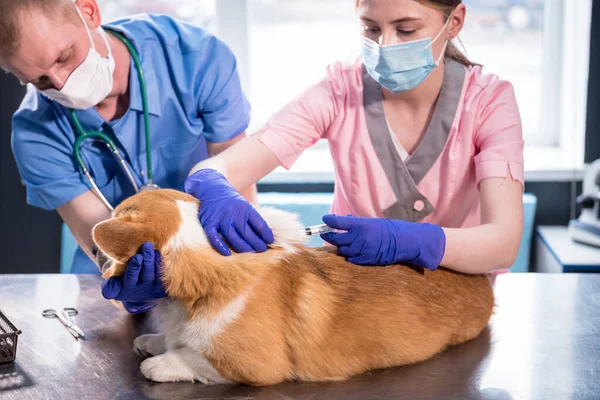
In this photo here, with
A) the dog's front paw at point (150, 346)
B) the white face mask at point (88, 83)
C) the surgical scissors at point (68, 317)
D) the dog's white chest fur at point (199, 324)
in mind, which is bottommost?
the surgical scissors at point (68, 317)

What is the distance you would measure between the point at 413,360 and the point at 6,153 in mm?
2953

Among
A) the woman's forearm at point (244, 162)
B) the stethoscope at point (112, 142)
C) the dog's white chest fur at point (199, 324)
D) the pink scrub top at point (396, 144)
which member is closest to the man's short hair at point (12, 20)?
the stethoscope at point (112, 142)

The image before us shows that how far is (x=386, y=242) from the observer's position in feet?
4.80

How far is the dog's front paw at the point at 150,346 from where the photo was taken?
1.49m

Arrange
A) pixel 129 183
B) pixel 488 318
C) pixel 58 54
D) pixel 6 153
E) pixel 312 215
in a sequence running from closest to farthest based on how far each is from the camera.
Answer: pixel 488 318 < pixel 58 54 < pixel 129 183 < pixel 312 215 < pixel 6 153

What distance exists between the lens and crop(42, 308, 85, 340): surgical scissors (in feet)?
5.29

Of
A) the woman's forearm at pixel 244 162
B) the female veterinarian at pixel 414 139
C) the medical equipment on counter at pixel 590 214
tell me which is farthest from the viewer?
the medical equipment on counter at pixel 590 214

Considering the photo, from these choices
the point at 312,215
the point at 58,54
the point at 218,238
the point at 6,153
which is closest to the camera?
the point at 218,238

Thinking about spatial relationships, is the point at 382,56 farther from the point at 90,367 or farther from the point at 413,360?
the point at 90,367

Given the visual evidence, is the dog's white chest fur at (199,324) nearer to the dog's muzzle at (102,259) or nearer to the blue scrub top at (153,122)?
the dog's muzzle at (102,259)

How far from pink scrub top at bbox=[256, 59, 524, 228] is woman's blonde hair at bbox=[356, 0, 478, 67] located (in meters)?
0.03

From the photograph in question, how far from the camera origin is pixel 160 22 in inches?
83.1

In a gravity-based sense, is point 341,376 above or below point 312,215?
above

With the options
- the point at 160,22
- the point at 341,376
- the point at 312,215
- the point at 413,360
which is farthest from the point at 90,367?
the point at 312,215
